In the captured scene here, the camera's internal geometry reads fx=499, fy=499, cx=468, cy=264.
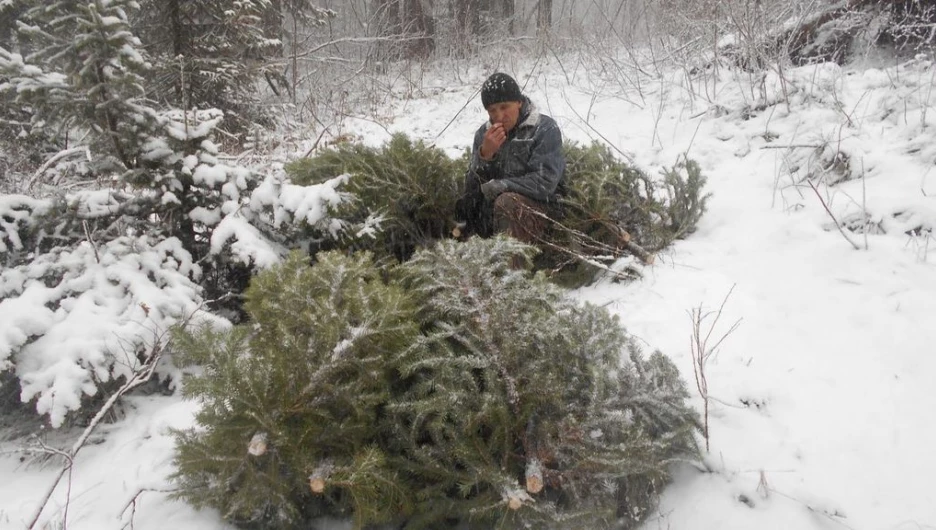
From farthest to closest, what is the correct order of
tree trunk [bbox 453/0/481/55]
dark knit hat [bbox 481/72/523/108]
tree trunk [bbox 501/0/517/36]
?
tree trunk [bbox 501/0/517/36] < tree trunk [bbox 453/0/481/55] < dark knit hat [bbox 481/72/523/108]

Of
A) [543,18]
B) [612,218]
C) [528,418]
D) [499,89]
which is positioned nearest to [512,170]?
[499,89]

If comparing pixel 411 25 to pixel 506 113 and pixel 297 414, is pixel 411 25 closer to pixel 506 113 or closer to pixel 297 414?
pixel 506 113

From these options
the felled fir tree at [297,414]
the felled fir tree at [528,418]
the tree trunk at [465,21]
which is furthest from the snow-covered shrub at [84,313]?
the tree trunk at [465,21]

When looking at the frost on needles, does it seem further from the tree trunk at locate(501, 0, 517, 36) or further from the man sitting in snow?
the tree trunk at locate(501, 0, 517, 36)

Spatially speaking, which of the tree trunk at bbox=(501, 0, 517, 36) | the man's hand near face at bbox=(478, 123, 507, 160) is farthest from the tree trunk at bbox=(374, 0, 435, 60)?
the man's hand near face at bbox=(478, 123, 507, 160)

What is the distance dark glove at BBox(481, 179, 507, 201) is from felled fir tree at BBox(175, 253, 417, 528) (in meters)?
1.90

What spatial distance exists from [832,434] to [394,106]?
8.06 meters

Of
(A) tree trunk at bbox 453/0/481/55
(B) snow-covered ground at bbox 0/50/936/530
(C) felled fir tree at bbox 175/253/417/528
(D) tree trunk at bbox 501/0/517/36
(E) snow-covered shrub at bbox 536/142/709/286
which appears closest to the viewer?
(C) felled fir tree at bbox 175/253/417/528

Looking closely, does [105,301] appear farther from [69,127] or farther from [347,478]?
[347,478]

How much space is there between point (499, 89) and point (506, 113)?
0.19 meters

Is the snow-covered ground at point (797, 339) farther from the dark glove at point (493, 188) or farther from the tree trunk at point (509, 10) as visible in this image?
the tree trunk at point (509, 10)

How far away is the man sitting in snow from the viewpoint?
12.1 feet

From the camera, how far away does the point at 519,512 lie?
1.67 m

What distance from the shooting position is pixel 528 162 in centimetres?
384
